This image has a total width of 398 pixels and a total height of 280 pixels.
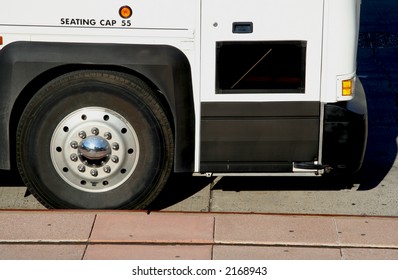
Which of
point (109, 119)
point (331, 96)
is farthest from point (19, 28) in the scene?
point (331, 96)

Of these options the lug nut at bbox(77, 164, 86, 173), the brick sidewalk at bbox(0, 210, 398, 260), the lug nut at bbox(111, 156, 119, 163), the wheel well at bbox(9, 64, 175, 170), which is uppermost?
the wheel well at bbox(9, 64, 175, 170)

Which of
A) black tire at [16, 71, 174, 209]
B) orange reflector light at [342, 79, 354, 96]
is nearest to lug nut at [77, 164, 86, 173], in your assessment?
black tire at [16, 71, 174, 209]

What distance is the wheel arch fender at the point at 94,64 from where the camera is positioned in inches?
283

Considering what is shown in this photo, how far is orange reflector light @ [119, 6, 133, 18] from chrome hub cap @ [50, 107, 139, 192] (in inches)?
27.1

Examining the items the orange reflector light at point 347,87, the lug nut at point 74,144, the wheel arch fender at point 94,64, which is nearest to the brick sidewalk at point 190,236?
the lug nut at point 74,144

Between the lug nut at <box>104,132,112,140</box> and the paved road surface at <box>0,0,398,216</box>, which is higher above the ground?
the lug nut at <box>104,132,112,140</box>

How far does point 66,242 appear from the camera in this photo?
700 centimetres

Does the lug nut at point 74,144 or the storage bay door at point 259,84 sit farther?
the lug nut at point 74,144

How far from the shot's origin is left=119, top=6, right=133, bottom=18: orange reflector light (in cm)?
713

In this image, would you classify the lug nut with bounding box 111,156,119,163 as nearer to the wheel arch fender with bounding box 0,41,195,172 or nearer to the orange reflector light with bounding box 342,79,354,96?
the wheel arch fender with bounding box 0,41,195,172

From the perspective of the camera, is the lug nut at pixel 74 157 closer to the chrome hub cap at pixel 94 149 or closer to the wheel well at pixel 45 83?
the chrome hub cap at pixel 94 149

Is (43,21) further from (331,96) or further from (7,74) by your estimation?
(331,96)

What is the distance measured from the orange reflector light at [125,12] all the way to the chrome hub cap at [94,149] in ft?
2.26

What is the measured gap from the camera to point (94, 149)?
24.0 feet
